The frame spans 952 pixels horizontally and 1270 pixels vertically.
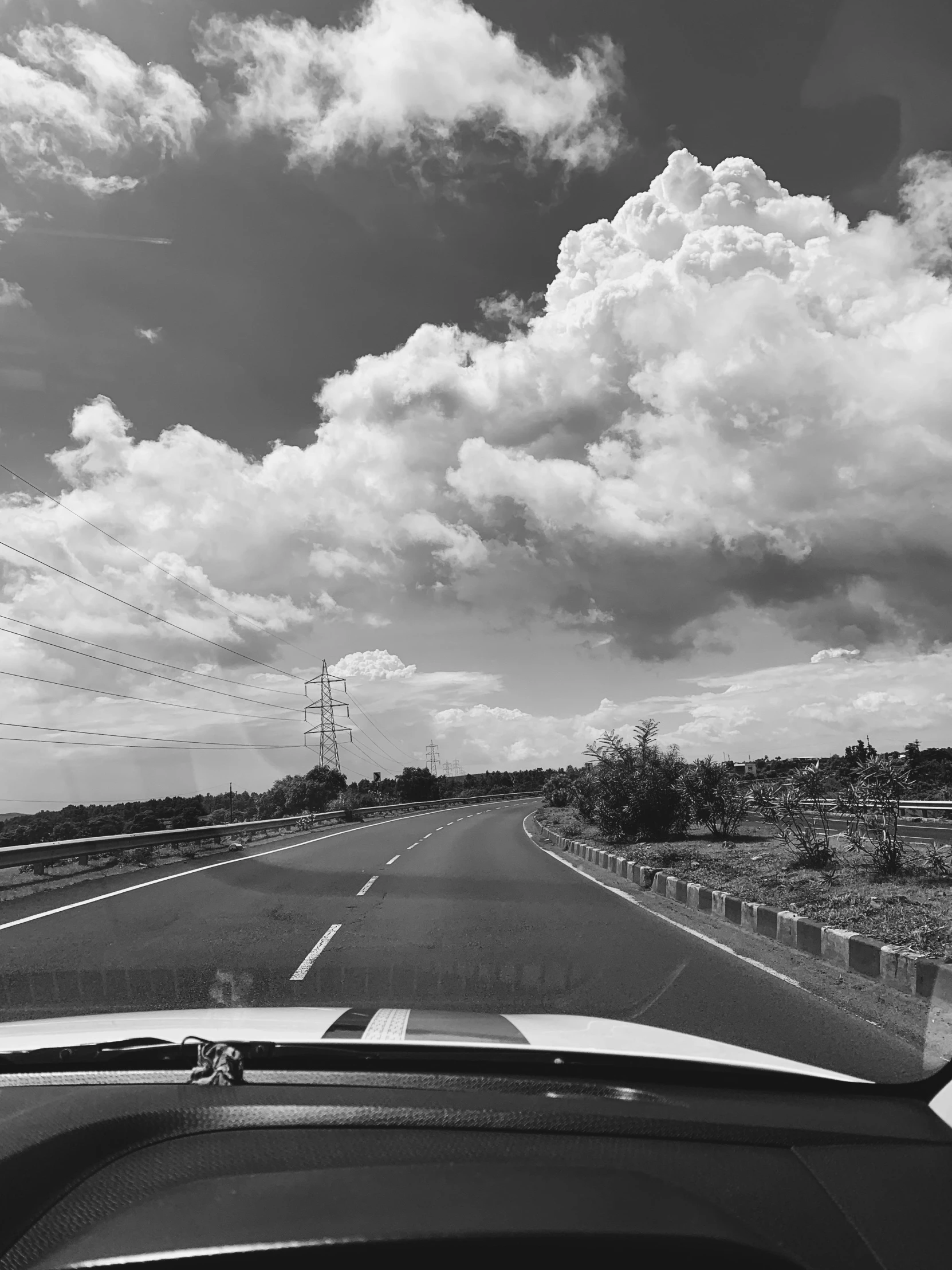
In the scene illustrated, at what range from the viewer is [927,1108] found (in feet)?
8.80

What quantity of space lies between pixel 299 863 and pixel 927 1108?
51.1 feet

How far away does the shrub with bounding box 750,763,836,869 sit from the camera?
13344 millimetres

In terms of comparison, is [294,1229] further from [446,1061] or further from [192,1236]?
[446,1061]

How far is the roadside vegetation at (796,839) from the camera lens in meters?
9.34

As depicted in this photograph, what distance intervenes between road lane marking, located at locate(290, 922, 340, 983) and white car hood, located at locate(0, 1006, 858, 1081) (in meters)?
3.52

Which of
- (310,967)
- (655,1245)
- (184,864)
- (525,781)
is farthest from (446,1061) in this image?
(525,781)

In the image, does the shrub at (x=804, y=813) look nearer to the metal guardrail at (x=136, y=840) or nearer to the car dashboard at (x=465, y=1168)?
the car dashboard at (x=465, y=1168)

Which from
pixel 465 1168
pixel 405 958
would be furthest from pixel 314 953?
pixel 465 1168

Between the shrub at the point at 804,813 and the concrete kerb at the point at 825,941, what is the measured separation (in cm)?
200

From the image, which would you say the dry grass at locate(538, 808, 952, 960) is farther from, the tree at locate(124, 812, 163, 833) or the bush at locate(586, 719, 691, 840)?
the tree at locate(124, 812, 163, 833)

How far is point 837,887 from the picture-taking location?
11.1m

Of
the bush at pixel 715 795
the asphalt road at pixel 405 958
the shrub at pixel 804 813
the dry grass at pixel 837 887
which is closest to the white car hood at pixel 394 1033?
the asphalt road at pixel 405 958

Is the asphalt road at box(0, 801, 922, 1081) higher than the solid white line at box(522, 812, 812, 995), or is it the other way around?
the asphalt road at box(0, 801, 922, 1081)

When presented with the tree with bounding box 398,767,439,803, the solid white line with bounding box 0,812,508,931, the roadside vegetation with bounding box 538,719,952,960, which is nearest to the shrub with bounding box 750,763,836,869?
the roadside vegetation with bounding box 538,719,952,960
